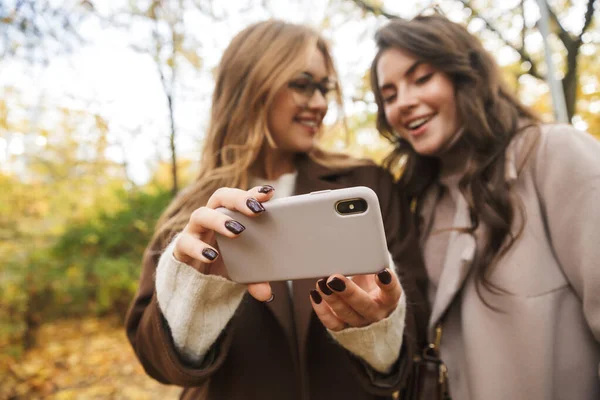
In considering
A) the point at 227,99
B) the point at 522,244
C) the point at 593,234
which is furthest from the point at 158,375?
the point at 593,234

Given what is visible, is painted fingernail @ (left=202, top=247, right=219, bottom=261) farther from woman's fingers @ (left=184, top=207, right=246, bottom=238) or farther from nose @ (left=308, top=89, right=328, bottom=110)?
nose @ (left=308, top=89, right=328, bottom=110)

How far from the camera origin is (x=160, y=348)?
122 cm

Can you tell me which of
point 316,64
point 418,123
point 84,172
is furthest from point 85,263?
point 418,123

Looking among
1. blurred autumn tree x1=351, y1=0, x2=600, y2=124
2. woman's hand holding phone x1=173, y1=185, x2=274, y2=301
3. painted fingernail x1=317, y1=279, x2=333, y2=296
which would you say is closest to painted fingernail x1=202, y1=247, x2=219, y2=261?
woman's hand holding phone x1=173, y1=185, x2=274, y2=301

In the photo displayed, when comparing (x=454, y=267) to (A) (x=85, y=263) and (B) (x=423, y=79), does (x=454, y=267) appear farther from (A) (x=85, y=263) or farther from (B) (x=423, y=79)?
(A) (x=85, y=263)

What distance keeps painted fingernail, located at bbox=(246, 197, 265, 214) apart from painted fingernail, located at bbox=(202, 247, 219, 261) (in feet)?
0.49

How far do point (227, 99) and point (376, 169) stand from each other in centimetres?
81

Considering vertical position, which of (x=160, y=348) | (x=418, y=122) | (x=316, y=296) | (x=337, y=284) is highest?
(x=418, y=122)

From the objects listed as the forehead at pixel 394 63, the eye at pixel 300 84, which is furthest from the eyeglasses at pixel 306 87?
the forehead at pixel 394 63

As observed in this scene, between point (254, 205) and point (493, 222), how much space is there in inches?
39.8

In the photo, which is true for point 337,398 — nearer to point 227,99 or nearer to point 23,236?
point 227,99

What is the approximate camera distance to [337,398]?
1364mm

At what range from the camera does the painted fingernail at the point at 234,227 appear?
0.96m

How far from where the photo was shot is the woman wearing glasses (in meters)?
1.10
